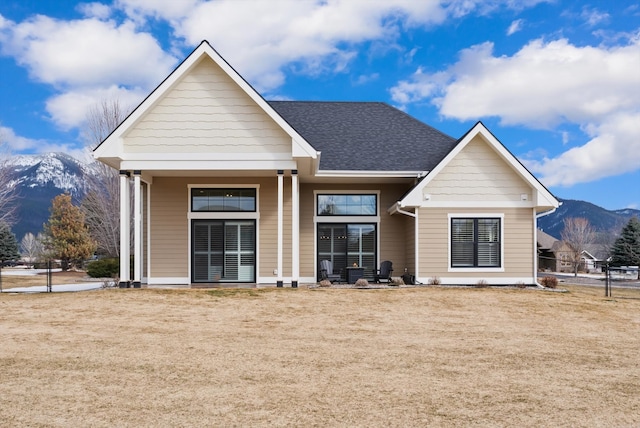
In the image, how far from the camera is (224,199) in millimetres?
18453

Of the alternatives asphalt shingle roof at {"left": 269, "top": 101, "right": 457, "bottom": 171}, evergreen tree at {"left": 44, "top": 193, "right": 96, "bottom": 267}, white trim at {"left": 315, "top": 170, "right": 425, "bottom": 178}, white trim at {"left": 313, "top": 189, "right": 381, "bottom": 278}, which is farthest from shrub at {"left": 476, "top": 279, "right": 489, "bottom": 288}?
evergreen tree at {"left": 44, "top": 193, "right": 96, "bottom": 267}

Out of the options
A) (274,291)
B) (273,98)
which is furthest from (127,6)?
(274,291)

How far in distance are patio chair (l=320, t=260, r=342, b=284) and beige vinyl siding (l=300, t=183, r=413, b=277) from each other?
0.73 m

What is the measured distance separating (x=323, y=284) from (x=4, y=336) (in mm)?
9218

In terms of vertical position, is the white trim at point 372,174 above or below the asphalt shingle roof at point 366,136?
below

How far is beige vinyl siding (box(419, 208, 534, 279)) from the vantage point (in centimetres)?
1753

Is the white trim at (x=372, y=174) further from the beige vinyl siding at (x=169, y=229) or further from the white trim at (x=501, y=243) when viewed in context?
the beige vinyl siding at (x=169, y=229)

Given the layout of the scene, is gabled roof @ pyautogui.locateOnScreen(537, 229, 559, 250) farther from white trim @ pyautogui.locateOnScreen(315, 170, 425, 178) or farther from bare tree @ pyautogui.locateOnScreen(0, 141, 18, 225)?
bare tree @ pyautogui.locateOnScreen(0, 141, 18, 225)

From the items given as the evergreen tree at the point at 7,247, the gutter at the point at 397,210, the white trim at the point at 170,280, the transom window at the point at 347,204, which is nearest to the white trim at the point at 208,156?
the transom window at the point at 347,204

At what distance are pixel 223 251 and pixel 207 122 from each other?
466cm

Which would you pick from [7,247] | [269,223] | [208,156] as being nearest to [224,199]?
[269,223]

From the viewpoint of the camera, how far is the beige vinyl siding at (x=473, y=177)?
57.8ft

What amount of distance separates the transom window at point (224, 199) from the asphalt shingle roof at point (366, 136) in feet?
9.09

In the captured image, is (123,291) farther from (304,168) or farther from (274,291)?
(304,168)
